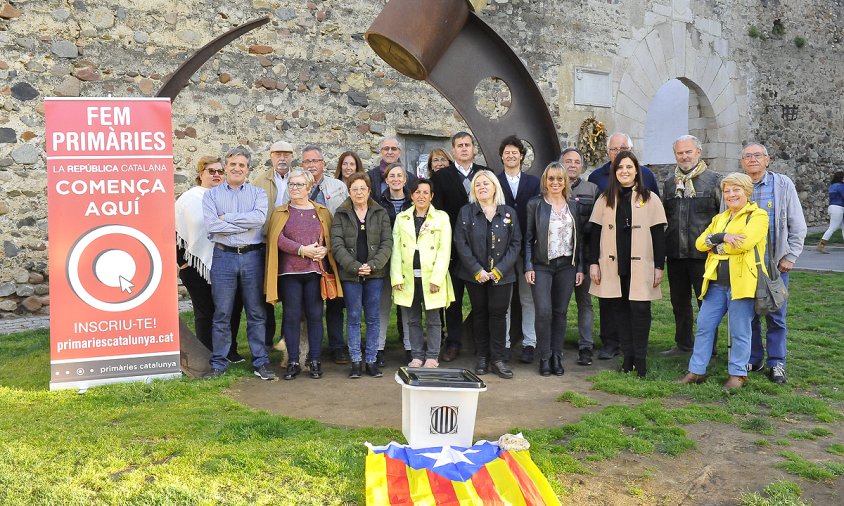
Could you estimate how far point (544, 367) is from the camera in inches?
206

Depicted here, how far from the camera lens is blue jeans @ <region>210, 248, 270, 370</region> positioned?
5.08 m

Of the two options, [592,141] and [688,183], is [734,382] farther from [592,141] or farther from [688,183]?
[592,141]

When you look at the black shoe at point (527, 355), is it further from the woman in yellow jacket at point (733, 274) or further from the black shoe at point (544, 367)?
the woman in yellow jacket at point (733, 274)

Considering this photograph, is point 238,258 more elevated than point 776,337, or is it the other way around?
point 238,258

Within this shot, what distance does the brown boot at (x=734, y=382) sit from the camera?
4699mm

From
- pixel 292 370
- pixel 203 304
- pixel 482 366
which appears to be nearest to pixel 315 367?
pixel 292 370

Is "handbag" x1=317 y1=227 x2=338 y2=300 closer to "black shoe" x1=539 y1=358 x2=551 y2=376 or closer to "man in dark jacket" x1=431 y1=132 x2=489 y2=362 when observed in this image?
"man in dark jacket" x1=431 y1=132 x2=489 y2=362

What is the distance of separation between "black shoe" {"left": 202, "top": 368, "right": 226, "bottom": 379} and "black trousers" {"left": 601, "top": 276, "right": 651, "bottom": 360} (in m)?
2.91

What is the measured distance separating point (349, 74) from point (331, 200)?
3796mm

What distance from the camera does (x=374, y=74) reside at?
9156 mm

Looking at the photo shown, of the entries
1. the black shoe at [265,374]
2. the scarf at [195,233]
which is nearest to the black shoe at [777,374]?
the black shoe at [265,374]

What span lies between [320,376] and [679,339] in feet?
9.45

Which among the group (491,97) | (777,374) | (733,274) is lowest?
(777,374)

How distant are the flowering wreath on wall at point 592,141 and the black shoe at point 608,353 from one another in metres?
5.68
